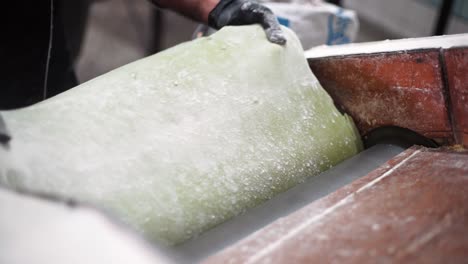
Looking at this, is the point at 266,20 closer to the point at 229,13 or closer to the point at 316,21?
the point at 229,13

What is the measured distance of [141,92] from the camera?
96 centimetres

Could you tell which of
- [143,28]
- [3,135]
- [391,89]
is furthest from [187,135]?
[143,28]

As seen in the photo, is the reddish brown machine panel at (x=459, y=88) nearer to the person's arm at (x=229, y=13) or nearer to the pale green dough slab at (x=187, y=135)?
the pale green dough slab at (x=187, y=135)

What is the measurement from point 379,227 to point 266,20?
26.2 inches

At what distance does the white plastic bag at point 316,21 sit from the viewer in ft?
6.43

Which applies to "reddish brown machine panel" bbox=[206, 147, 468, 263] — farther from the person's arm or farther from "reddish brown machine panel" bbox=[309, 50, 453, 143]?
the person's arm

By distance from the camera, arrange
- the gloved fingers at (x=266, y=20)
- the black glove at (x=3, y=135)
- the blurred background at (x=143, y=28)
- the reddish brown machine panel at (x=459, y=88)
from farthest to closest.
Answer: the blurred background at (x=143, y=28) < the gloved fingers at (x=266, y=20) < the reddish brown machine panel at (x=459, y=88) < the black glove at (x=3, y=135)

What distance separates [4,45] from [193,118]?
0.81m

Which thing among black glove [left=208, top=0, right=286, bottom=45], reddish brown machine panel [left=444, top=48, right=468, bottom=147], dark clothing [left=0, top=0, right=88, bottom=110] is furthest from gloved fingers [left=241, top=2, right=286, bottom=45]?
dark clothing [left=0, top=0, right=88, bottom=110]

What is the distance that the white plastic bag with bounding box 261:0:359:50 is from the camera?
196cm

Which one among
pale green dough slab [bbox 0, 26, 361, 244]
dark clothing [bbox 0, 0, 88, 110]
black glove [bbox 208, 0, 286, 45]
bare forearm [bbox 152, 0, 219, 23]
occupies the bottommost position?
dark clothing [bbox 0, 0, 88, 110]

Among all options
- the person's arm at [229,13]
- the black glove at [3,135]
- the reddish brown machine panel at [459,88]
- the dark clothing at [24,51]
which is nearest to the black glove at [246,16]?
the person's arm at [229,13]

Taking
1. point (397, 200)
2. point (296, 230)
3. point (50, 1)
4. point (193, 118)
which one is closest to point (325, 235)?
point (296, 230)

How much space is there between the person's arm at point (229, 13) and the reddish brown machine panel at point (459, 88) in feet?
1.27
